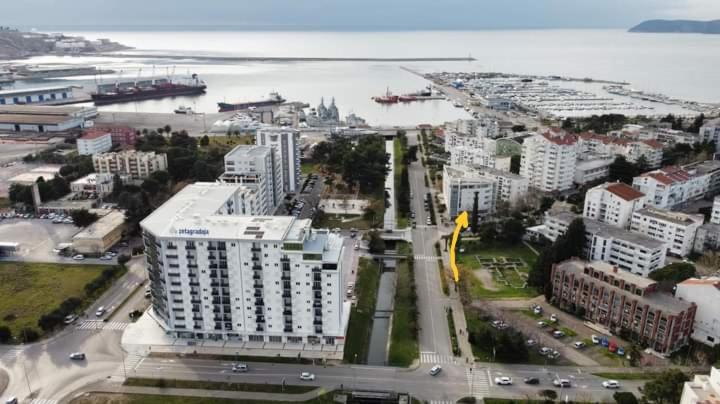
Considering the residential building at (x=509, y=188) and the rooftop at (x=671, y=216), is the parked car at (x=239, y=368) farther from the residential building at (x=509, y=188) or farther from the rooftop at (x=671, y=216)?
the rooftop at (x=671, y=216)

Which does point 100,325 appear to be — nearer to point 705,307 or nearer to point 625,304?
point 625,304

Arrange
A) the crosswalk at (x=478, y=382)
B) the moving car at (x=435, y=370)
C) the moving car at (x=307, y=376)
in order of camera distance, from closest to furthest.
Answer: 1. the crosswalk at (x=478, y=382)
2. the moving car at (x=307, y=376)
3. the moving car at (x=435, y=370)

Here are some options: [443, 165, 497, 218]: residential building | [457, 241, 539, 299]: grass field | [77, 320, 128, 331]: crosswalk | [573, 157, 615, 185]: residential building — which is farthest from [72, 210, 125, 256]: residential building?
[573, 157, 615, 185]: residential building

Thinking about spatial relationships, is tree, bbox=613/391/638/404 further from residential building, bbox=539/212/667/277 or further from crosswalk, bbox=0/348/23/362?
crosswalk, bbox=0/348/23/362

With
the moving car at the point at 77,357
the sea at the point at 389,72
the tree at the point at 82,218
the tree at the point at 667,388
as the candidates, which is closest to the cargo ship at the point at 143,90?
the sea at the point at 389,72

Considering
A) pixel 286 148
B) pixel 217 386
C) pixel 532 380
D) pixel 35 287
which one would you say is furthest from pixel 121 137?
pixel 532 380

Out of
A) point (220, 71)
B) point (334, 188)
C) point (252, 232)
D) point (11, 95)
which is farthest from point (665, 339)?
point (220, 71)

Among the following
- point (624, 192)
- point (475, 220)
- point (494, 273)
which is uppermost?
point (624, 192)
